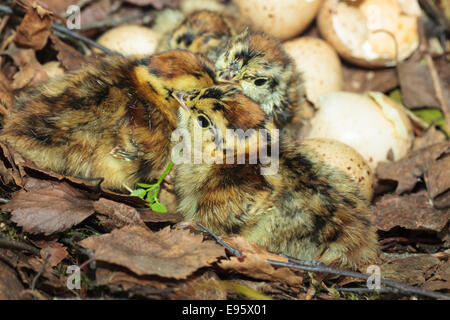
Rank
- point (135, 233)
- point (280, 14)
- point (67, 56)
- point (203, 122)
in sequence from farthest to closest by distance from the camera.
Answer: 1. point (280, 14)
2. point (67, 56)
3. point (203, 122)
4. point (135, 233)

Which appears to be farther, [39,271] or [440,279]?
[440,279]

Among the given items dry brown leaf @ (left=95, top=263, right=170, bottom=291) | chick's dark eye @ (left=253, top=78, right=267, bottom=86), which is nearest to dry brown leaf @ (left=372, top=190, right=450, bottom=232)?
chick's dark eye @ (left=253, top=78, right=267, bottom=86)

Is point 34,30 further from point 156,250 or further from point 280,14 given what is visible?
point 156,250

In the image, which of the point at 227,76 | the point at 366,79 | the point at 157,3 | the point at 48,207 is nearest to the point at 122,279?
the point at 48,207

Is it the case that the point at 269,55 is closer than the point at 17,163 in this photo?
No
